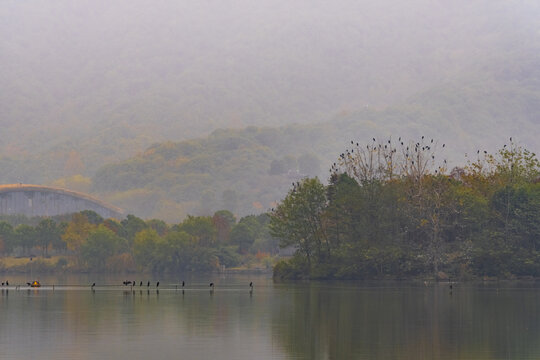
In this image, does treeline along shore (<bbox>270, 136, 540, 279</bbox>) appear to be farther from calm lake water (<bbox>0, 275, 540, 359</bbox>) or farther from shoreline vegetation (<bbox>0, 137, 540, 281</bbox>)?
calm lake water (<bbox>0, 275, 540, 359</bbox>)

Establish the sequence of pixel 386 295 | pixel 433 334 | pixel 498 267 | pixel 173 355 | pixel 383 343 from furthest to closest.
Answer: pixel 498 267
pixel 386 295
pixel 433 334
pixel 383 343
pixel 173 355

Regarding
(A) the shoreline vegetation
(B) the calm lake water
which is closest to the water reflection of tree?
(B) the calm lake water

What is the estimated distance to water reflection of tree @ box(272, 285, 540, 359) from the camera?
152 feet

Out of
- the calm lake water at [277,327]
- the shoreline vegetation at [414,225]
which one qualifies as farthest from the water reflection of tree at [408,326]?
the shoreline vegetation at [414,225]

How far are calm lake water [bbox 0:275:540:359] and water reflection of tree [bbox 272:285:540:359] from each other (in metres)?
0.06

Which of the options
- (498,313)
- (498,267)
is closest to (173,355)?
(498,313)

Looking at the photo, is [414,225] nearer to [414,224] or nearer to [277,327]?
[414,224]

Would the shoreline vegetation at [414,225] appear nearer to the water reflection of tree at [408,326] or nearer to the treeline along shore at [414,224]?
the treeline along shore at [414,224]

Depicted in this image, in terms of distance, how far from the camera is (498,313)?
69.1 m

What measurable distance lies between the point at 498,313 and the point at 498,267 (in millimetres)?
62753

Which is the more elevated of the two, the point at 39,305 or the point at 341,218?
the point at 341,218

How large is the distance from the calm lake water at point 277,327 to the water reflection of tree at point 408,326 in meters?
0.06

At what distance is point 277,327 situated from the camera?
58.8 meters

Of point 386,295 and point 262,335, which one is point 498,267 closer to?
point 386,295
